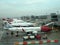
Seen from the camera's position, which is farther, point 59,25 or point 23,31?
point 59,25

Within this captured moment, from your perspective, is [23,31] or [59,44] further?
[23,31]

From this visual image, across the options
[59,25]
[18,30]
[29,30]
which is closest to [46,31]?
[29,30]

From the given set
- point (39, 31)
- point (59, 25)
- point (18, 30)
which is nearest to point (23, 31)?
point (18, 30)

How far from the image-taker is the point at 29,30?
26.7 metres

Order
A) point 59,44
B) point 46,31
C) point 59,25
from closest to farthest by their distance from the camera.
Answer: point 59,44 < point 46,31 < point 59,25

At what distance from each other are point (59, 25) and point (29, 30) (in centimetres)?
1392

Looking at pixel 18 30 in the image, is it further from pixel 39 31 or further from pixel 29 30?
pixel 39 31

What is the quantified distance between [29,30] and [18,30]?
2.32 metres

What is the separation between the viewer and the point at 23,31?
2705 centimetres

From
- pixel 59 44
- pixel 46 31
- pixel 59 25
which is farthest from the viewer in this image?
pixel 59 25

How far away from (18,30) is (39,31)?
4290 millimetres

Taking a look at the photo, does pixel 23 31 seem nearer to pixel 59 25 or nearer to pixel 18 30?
pixel 18 30

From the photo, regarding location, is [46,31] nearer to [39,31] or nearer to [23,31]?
[39,31]

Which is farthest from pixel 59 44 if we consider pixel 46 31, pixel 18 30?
pixel 18 30
